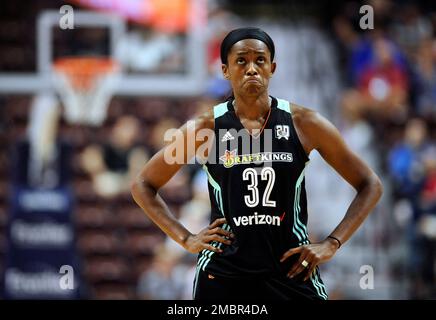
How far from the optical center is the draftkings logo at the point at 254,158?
175 inches

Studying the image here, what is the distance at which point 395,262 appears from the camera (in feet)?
39.3

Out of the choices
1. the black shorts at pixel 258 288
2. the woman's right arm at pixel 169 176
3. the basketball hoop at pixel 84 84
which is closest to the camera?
the black shorts at pixel 258 288

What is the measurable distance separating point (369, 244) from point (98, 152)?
14.0 ft

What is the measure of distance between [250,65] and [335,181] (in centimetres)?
891

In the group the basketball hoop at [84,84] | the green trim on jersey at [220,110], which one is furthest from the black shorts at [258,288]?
the basketball hoop at [84,84]

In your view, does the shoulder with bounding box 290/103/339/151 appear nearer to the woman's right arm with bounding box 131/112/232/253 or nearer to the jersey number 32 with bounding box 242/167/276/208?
the jersey number 32 with bounding box 242/167/276/208

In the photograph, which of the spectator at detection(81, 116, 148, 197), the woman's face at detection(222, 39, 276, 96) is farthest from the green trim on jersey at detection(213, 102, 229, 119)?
the spectator at detection(81, 116, 148, 197)

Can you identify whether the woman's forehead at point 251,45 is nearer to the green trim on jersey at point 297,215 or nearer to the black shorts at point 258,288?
the green trim on jersey at point 297,215

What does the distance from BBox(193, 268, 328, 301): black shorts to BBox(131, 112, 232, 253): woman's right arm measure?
0.66 ft

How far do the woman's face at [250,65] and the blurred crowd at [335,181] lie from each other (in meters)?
6.79

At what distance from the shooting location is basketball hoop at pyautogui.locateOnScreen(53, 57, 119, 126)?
42.5ft

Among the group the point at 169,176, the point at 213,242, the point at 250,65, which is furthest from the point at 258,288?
the point at 250,65

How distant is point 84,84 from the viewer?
1290 cm
